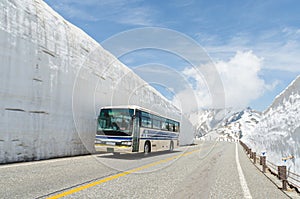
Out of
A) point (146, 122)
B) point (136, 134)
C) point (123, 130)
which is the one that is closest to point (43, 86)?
point (123, 130)

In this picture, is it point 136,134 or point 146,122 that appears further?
point 146,122

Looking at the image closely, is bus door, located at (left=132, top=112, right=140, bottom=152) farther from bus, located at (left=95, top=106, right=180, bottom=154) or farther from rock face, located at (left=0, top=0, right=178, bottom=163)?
rock face, located at (left=0, top=0, right=178, bottom=163)

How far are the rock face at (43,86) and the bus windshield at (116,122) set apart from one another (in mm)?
2361

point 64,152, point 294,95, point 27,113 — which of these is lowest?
point 64,152

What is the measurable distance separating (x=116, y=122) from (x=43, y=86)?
433cm

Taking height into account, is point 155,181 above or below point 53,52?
below

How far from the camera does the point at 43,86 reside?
13.6 m

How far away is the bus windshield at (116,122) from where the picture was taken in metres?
14.5

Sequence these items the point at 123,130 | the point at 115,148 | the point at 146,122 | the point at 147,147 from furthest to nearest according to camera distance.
Answer: the point at 147,147 → the point at 146,122 → the point at 123,130 → the point at 115,148

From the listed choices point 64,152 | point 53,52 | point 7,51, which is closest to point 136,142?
point 64,152

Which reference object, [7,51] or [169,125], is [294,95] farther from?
[169,125]

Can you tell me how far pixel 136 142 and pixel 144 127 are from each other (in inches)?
59.9

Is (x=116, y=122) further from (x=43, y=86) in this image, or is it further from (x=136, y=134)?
(x=43, y=86)

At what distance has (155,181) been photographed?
768 centimetres
